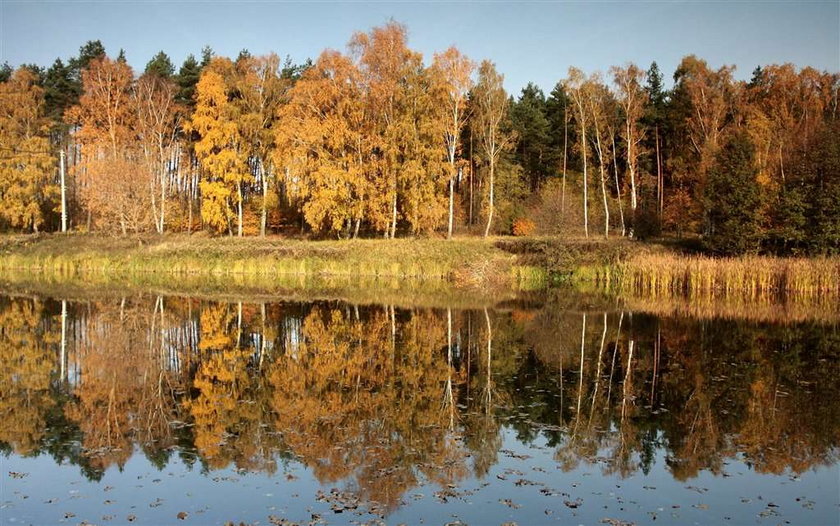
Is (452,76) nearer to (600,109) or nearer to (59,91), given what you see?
(600,109)

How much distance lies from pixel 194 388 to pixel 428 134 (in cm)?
3209

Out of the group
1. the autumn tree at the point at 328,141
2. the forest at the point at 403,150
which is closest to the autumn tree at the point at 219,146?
the forest at the point at 403,150

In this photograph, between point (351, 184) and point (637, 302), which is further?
point (351, 184)

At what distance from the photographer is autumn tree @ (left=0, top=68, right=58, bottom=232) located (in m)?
48.5

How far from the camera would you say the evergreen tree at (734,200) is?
34.9 m

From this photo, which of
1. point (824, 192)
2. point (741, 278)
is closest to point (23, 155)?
point (741, 278)

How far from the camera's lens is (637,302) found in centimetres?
2748

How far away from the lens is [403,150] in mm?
43031

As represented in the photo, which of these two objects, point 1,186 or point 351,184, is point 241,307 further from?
point 1,186

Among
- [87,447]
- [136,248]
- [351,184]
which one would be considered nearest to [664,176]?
[351,184]

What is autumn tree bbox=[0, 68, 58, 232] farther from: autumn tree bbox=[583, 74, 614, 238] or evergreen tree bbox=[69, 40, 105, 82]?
autumn tree bbox=[583, 74, 614, 238]

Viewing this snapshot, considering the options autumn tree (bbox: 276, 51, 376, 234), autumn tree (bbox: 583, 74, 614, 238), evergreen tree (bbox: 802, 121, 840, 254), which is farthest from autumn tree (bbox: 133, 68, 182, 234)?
evergreen tree (bbox: 802, 121, 840, 254)

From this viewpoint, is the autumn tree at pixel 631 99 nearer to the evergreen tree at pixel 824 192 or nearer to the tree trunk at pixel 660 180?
the tree trunk at pixel 660 180

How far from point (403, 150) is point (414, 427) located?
34315 millimetres
